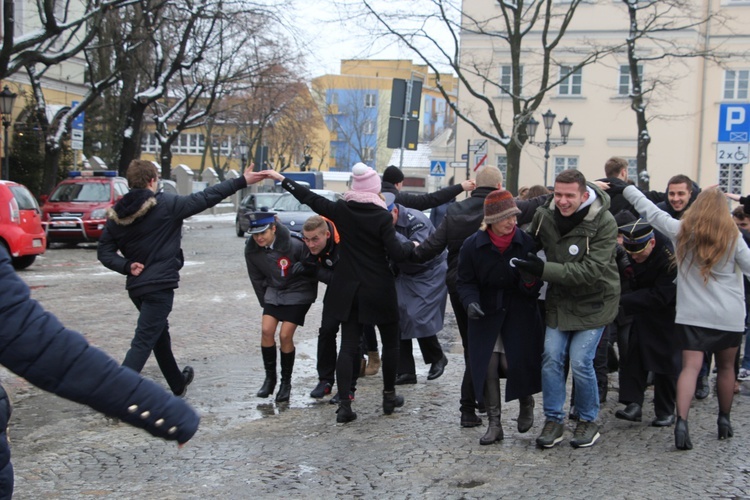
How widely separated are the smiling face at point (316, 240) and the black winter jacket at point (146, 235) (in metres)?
0.94

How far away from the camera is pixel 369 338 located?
8844mm

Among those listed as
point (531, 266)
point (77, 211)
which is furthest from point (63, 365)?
point (77, 211)

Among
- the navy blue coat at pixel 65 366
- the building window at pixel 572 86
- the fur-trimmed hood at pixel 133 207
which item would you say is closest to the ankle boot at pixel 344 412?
the fur-trimmed hood at pixel 133 207

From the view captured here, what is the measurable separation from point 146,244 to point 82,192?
1937cm

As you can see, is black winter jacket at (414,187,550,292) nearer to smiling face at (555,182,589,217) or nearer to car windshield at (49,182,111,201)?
smiling face at (555,182,589,217)

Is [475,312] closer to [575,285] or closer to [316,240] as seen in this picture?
[575,285]

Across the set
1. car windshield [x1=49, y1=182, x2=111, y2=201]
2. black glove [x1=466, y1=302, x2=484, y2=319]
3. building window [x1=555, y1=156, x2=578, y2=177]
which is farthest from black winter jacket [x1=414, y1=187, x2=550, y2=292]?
building window [x1=555, y1=156, x2=578, y2=177]

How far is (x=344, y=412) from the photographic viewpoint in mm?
6848

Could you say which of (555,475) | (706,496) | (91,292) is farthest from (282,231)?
(91,292)

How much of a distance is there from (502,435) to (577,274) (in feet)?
4.27

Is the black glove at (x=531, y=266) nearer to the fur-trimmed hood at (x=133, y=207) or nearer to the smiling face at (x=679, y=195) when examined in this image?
the smiling face at (x=679, y=195)

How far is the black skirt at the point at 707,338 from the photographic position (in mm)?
6176

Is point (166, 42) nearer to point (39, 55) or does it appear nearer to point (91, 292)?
point (39, 55)

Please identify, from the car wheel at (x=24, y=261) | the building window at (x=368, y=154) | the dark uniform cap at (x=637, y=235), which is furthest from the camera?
Result: the building window at (x=368, y=154)
